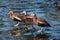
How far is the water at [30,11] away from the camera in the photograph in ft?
48.2

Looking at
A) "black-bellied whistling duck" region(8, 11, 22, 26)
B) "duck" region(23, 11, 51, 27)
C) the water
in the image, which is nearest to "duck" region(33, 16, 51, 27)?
"duck" region(23, 11, 51, 27)

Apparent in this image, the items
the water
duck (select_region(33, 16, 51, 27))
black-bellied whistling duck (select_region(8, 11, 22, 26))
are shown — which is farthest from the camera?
black-bellied whistling duck (select_region(8, 11, 22, 26))

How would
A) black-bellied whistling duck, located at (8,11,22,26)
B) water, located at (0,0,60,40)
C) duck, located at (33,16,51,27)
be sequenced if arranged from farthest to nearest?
black-bellied whistling duck, located at (8,11,22,26) < duck, located at (33,16,51,27) < water, located at (0,0,60,40)

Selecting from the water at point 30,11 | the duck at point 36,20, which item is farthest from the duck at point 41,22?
the water at point 30,11

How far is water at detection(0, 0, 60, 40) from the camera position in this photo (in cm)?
1470

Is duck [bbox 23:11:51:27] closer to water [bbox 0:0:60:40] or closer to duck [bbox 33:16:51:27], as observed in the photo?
duck [bbox 33:16:51:27]

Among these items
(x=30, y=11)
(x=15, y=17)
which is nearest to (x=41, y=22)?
(x=15, y=17)

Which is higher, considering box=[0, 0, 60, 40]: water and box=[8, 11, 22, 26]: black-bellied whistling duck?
box=[8, 11, 22, 26]: black-bellied whistling duck

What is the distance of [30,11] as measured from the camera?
19.3m

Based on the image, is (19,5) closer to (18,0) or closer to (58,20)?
(18,0)

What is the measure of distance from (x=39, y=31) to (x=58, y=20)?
238 centimetres

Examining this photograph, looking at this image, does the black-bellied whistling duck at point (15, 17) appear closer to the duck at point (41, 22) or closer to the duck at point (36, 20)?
the duck at point (36, 20)

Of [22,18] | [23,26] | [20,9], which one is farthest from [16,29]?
[20,9]

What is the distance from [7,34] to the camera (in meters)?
14.6
